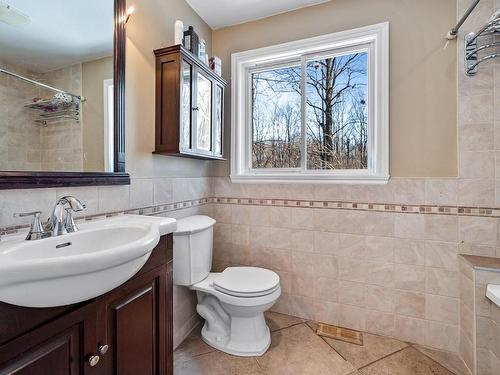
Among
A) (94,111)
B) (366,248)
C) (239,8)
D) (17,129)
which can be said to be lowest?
(366,248)

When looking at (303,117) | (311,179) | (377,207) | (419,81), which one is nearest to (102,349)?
(311,179)

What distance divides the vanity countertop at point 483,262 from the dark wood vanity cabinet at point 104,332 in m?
1.64

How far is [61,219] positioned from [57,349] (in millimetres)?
426

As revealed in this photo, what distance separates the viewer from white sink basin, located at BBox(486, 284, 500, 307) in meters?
1.23

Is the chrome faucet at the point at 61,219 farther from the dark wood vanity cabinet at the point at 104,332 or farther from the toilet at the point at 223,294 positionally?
the toilet at the point at 223,294

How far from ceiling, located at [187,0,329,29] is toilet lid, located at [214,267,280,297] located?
196cm

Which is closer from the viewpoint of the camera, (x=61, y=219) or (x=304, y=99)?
(x=61, y=219)

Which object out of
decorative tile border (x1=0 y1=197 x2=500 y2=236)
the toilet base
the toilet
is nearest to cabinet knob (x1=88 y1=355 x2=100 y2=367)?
decorative tile border (x1=0 y1=197 x2=500 y2=236)

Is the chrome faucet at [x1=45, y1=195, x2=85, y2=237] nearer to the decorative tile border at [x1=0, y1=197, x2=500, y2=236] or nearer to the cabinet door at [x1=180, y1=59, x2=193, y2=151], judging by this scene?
the decorative tile border at [x1=0, y1=197, x2=500, y2=236]

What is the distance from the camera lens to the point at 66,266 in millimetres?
576

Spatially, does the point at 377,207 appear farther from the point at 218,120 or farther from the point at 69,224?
the point at 69,224

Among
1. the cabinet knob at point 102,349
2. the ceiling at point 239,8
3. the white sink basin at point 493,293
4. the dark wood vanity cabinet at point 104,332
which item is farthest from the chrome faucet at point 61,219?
the white sink basin at point 493,293

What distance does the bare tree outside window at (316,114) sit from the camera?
187 centimetres

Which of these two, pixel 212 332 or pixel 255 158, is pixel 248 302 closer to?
pixel 212 332
